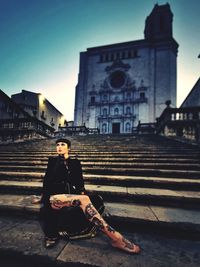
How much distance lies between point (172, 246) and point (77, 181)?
1.44m

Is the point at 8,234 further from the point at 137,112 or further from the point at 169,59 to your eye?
the point at 169,59

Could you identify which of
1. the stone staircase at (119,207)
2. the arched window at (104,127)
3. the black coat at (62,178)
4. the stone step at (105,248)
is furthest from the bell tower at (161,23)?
the stone step at (105,248)

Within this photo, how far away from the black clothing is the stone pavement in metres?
0.17

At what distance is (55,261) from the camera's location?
1741 millimetres

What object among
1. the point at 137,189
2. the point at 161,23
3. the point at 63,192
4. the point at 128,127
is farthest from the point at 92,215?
the point at 161,23

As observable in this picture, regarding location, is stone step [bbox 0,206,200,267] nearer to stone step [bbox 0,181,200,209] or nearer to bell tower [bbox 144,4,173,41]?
stone step [bbox 0,181,200,209]

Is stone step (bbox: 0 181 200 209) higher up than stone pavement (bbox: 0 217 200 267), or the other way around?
stone step (bbox: 0 181 200 209)

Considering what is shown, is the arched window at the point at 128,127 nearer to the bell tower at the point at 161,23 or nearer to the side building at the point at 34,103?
the side building at the point at 34,103

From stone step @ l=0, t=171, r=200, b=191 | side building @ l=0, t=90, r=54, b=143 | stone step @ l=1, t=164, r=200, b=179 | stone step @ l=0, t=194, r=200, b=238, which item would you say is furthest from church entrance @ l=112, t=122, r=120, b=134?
stone step @ l=0, t=194, r=200, b=238

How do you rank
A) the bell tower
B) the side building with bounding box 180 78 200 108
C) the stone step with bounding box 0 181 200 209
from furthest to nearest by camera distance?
1. the bell tower
2. the side building with bounding box 180 78 200 108
3. the stone step with bounding box 0 181 200 209

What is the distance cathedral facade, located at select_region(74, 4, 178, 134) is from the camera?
28.9 metres

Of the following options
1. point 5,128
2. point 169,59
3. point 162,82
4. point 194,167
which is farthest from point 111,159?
point 169,59

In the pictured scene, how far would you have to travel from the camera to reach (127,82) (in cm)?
3072

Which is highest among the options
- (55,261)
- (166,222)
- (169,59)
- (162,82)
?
(169,59)
